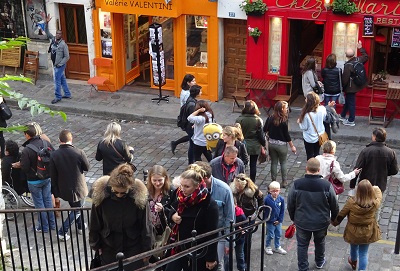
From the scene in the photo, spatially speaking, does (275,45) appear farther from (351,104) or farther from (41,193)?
(41,193)

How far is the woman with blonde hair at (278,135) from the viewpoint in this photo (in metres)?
11.0

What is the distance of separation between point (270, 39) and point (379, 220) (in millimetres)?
6374

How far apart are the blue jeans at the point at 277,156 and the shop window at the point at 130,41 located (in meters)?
7.55

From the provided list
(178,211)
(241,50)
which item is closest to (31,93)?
(241,50)

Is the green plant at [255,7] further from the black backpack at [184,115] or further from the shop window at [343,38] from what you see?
the black backpack at [184,115]

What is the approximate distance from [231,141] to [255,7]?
6272mm

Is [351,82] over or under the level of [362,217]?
over

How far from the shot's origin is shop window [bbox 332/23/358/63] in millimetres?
14703

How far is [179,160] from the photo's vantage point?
521 inches

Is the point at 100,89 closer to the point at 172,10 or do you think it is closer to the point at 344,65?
the point at 172,10

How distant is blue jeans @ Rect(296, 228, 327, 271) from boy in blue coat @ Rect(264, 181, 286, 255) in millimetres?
493

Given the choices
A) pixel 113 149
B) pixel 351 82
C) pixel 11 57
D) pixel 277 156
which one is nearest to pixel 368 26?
pixel 351 82

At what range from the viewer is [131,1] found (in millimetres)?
16312

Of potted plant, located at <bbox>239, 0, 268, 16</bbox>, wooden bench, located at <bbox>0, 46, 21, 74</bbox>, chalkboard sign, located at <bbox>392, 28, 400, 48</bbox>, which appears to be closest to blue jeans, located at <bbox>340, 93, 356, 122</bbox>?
chalkboard sign, located at <bbox>392, 28, 400, 48</bbox>
